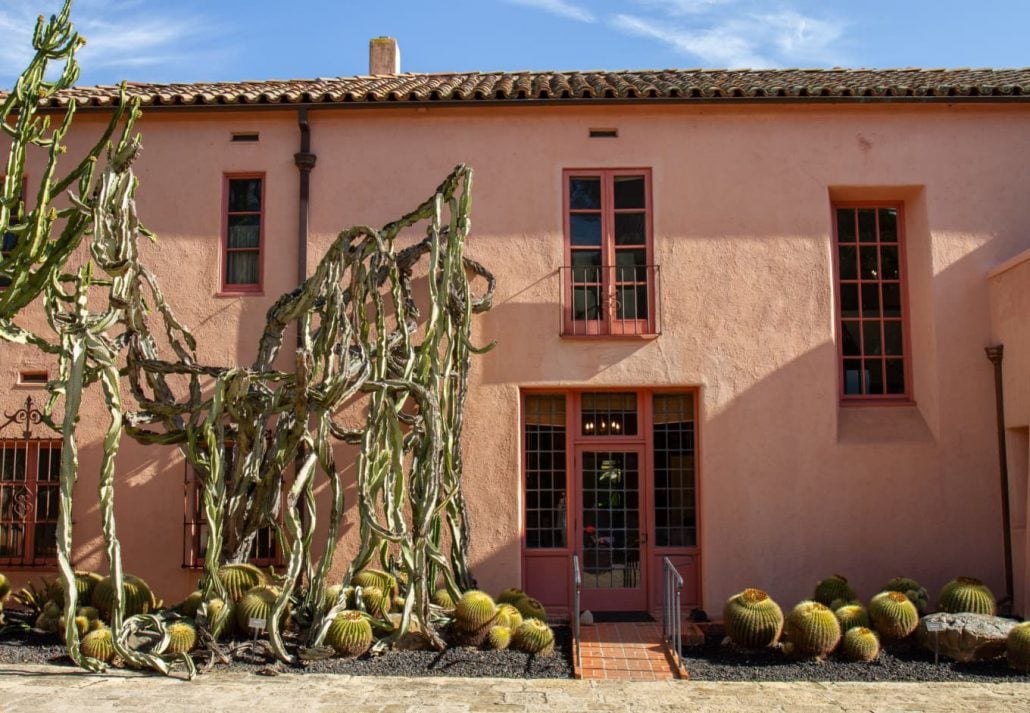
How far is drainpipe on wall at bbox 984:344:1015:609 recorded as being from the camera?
11.6 metres

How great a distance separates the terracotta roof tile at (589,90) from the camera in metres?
12.1

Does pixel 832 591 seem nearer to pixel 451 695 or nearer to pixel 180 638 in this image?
pixel 451 695

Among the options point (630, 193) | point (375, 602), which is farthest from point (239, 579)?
point (630, 193)

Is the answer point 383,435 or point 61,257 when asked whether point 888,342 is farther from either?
point 61,257

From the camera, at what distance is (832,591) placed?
432 inches

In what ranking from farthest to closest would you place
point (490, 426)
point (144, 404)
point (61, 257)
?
point (490, 426) → point (144, 404) → point (61, 257)

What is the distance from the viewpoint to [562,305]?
12.0 m

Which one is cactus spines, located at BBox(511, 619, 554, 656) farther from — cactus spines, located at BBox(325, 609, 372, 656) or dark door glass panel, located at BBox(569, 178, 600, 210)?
dark door glass panel, located at BBox(569, 178, 600, 210)

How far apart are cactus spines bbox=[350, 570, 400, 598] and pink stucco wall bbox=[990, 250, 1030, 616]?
→ 21.9 feet

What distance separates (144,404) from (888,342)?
27.5 ft

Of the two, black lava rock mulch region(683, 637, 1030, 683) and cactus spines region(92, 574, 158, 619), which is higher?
cactus spines region(92, 574, 158, 619)

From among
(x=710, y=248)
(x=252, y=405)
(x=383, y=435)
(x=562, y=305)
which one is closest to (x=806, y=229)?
(x=710, y=248)

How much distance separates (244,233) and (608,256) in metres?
4.31

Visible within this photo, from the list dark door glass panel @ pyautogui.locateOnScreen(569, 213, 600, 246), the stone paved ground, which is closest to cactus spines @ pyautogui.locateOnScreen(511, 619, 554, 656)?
the stone paved ground
